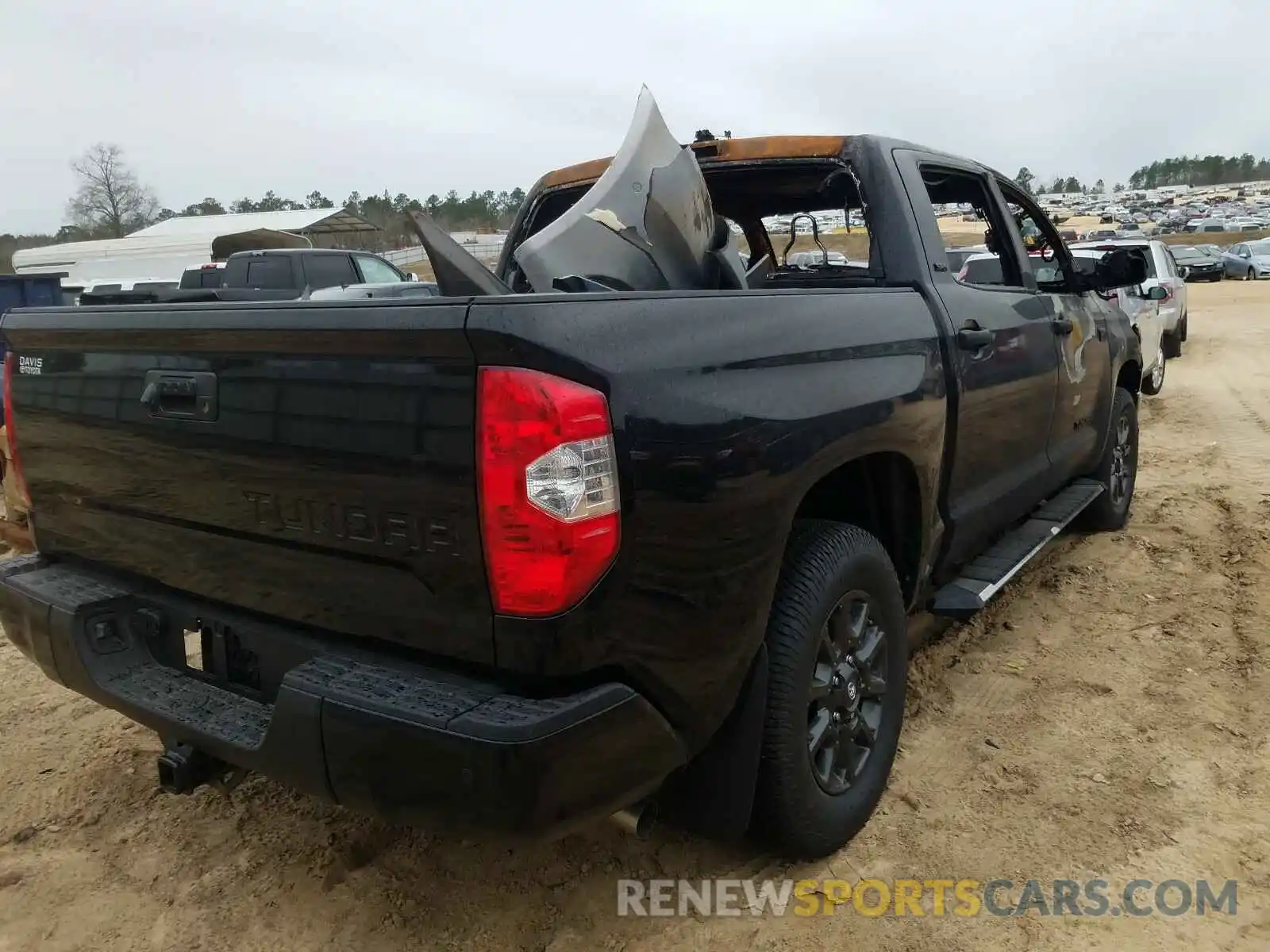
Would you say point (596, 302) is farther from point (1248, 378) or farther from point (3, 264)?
point (3, 264)

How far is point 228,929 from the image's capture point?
2.35m

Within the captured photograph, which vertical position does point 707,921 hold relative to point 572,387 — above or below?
below

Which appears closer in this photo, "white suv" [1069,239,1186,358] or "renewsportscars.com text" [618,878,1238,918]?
"renewsportscars.com text" [618,878,1238,918]

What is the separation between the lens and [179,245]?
33688 mm

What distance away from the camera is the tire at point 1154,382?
10.1m

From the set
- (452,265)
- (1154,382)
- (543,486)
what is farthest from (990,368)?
(1154,382)

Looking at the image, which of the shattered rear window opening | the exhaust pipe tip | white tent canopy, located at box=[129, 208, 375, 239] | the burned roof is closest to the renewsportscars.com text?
the exhaust pipe tip

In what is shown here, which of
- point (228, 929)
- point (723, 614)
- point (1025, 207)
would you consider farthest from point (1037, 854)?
point (1025, 207)

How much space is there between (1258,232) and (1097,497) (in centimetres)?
6377

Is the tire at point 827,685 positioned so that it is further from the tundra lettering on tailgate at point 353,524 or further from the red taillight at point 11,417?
the red taillight at point 11,417

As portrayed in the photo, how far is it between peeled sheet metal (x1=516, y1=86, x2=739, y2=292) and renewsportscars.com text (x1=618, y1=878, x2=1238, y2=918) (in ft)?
5.56

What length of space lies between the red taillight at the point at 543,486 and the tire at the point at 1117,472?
398 cm

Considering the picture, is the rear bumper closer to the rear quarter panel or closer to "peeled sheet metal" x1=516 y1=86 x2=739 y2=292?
the rear quarter panel

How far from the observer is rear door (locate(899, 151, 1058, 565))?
3088 mm
